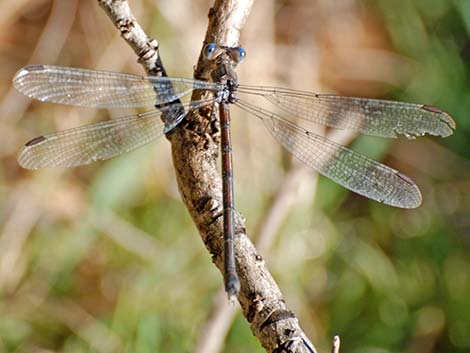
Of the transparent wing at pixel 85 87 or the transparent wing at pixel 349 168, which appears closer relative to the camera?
the transparent wing at pixel 85 87

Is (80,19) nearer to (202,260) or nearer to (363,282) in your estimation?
(202,260)

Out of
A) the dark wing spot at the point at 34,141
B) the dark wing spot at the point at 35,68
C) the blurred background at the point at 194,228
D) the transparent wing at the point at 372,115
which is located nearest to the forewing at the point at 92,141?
the dark wing spot at the point at 34,141

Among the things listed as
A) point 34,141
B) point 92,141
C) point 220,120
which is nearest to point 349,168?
point 220,120

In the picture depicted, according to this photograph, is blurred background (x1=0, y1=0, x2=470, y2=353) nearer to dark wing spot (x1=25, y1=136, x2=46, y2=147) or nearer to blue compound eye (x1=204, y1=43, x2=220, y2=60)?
dark wing spot (x1=25, y1=136, x2=46, y2=147)

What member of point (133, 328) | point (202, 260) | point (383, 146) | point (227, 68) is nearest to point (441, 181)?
point (383, 146)

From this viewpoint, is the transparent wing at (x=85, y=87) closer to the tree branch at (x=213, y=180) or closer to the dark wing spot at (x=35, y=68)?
the dark wing spot at (x=35, y=68)

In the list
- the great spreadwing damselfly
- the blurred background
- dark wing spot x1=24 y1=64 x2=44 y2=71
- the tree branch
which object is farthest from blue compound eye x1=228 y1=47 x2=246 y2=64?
the blurred background
